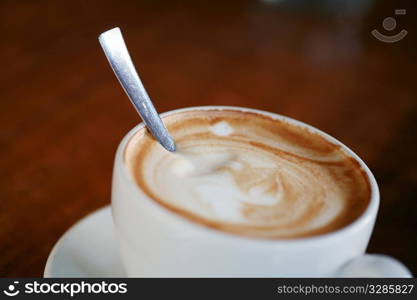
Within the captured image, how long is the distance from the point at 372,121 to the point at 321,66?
35 cm

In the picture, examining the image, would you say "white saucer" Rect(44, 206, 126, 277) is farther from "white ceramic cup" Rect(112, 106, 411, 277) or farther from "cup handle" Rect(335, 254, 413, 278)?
"cup handle" Rect(335, 254, 413, 278)

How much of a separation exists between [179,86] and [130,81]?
68cm

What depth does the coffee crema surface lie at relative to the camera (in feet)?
1.93

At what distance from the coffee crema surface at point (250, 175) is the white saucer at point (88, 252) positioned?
0.17 m

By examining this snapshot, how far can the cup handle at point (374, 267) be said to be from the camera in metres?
0.52

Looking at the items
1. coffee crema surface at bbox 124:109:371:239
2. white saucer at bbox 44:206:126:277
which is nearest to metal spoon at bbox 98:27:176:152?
coffee crema surface at bbox 124:109:371:239

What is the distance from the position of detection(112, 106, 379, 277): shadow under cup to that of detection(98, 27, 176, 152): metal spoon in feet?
0.29

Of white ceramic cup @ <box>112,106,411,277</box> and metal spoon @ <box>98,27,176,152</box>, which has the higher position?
metal spoon @ <box>98,27,176,152</box>

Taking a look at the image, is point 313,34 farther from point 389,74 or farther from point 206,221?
point 206,221

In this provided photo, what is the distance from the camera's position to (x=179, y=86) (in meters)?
1.35

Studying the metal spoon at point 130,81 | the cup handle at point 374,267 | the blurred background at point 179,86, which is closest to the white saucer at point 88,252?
the blurred background at point 179,86

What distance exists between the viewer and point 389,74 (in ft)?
5.17

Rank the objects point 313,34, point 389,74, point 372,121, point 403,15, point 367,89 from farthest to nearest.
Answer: point 403,15 → point 313,34 → point 389,74 → point 367,89 → point 372,121

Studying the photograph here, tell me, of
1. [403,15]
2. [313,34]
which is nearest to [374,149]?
[313,34]
